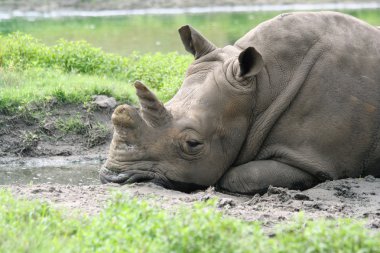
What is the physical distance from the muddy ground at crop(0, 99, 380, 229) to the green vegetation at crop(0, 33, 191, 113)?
0.25 meters

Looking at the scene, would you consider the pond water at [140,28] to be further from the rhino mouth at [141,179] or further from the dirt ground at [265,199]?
the dirt ground at [265,199]

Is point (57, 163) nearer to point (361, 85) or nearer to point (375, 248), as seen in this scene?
point (361, 85)

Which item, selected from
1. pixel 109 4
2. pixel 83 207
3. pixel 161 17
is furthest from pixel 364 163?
pixel 109 4

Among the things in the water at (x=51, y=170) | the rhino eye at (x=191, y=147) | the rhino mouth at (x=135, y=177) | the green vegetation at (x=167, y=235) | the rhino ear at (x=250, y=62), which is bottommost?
the water at (x=51, y=170)

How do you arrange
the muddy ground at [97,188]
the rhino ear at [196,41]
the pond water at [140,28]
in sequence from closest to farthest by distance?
the muddy ground at [97,188] → the rhino ear at [196,41] → the pond water at [140,28]

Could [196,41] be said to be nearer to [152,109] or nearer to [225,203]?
[152,109]

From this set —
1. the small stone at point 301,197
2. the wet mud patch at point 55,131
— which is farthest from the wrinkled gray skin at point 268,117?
the wet mud patch at point 55,131

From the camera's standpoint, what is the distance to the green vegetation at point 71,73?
11969 millimetres

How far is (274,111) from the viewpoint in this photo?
8.67m

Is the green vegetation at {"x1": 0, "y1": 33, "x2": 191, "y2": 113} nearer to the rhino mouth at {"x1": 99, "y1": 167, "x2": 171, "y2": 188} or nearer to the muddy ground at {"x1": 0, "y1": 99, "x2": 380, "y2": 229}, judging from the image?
the muddy ground at {"x1": 0, "y1": 99, "x2": 380, "y2": 229}

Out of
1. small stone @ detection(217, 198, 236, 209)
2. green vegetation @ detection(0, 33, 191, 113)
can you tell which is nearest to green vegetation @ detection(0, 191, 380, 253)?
small stone @ detection(217, 198, 236, 209)

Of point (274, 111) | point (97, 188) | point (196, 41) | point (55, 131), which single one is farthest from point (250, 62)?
point (55, 131)

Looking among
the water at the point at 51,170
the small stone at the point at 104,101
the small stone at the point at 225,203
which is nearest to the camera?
the small stone at the point at 225,203

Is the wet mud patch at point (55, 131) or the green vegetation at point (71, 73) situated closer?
the wet mud patch at point (55, 131)
